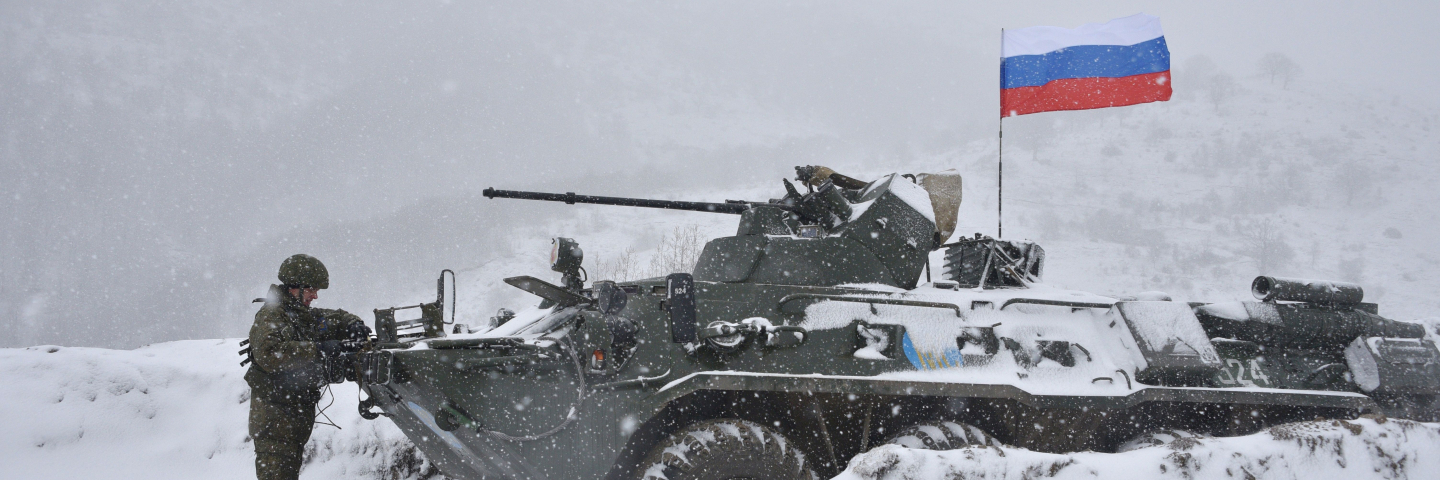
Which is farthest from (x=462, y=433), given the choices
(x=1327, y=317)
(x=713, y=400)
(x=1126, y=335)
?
(x=1327, y=317)

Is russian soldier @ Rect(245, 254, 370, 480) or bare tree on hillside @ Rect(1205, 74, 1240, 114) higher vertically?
bare tree on hillside @ Rect(1205, 74, 1240, 114)

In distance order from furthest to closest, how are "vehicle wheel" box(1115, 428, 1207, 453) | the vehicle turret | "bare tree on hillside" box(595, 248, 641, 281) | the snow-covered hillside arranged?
1. the snow-covered hillside
2. "bare tree on hillside" box(595, 248, 641, 281)
3. the vehicle turret
4. "vehicle wheel" box(1115, 428, 1207, 453)

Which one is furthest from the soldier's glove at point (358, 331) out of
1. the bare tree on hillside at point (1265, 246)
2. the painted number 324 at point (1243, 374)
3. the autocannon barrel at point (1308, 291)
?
the bare tree on hillside at point (1265, 246)

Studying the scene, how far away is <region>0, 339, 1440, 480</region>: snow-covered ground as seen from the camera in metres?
4.09

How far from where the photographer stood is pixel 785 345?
4848mm

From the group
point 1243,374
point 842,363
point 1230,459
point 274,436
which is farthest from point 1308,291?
point 274,436

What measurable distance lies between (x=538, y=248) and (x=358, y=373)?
147 feet

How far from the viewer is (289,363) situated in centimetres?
467

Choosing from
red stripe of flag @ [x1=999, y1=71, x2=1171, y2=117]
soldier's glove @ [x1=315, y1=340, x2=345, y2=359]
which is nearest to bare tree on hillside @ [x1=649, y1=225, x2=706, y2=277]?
red stripe of flag @ [x1=999, y1=71, x2=1171, y2=117]

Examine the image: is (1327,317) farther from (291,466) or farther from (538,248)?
(538,248)

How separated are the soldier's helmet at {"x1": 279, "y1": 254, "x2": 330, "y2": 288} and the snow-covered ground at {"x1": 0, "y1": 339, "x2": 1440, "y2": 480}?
1.80 metres

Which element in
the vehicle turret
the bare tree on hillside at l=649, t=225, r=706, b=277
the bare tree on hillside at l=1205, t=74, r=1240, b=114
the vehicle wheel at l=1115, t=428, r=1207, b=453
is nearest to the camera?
the vehicle wheel at l=1115, t=428, r=1207, b=453

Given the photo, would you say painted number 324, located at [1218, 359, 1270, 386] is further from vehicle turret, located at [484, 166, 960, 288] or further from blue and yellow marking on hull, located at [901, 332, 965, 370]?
vehicle turret, located at [484, 166, 960, 288]

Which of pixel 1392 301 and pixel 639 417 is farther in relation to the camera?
pixel 1392 301
